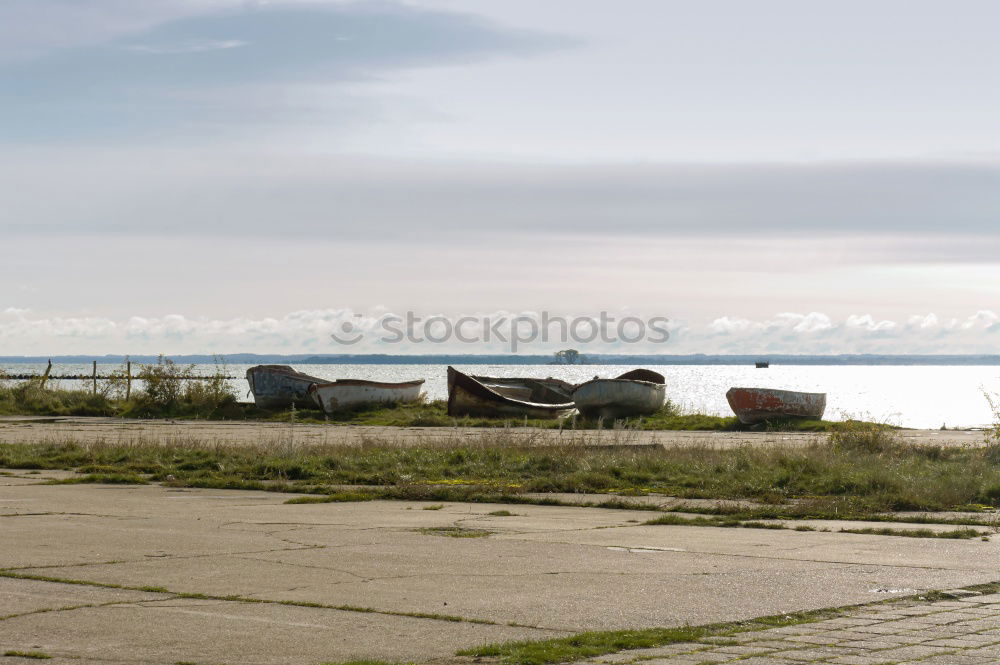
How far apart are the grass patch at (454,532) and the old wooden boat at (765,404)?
2643 centimetres

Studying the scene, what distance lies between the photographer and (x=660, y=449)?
64.8 ft

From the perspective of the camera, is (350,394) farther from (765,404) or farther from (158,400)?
(765,404)

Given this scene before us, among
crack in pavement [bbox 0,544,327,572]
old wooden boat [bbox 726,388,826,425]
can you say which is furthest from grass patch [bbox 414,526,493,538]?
old wooden boat [bbox 726,388,826,425]

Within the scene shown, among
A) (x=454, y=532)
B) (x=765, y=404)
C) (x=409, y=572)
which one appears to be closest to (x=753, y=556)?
(x=409, y=572)

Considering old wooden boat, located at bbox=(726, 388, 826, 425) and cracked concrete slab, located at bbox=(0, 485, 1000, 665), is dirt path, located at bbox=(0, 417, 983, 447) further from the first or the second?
cracked concrete slab, located at bbox=(0, 485, 1000, 665)

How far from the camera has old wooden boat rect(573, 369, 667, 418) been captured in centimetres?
4012

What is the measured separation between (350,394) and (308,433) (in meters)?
11.1

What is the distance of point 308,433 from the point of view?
31.2 metres

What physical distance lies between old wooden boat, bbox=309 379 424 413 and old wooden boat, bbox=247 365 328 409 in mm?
666

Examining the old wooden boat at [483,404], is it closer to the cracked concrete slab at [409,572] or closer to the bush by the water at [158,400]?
the bush by the water at [158,400]

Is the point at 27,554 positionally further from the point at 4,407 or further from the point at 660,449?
the point at 4,407

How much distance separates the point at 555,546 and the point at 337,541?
1.89 m

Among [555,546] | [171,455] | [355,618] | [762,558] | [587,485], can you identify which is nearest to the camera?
[355,618]

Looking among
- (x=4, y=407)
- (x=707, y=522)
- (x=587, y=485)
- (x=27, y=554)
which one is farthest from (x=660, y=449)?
(x=4, y=407)
